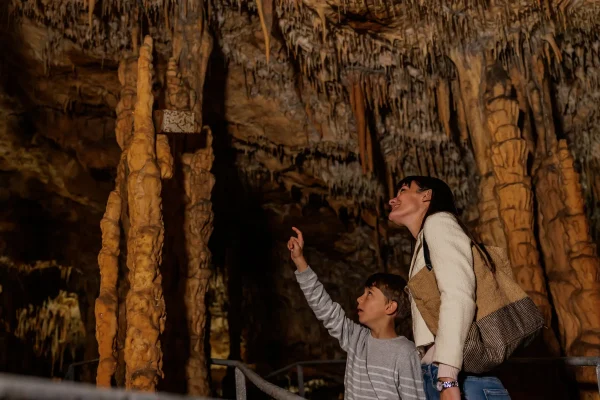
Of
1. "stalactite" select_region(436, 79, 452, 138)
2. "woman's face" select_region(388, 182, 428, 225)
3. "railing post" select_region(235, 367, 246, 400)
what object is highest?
"stalactite" select_region(436, 79, 452, 138)

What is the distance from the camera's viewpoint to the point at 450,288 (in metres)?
1.64

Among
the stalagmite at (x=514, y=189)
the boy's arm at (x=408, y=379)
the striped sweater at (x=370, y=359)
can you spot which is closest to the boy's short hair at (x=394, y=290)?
the striped sweater at (x=370, y=359)

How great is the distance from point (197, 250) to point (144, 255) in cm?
139

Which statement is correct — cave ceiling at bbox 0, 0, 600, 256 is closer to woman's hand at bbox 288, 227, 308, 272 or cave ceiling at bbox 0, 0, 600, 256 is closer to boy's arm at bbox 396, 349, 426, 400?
woman's hand at bbox 288, 227, 308, 272

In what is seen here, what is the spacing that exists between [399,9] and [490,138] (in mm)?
2101

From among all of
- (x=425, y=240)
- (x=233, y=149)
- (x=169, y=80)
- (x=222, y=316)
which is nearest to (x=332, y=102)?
(x=233, y=149)

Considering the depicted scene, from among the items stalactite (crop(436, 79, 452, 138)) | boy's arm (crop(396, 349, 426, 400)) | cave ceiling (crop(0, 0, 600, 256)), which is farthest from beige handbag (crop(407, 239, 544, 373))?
stalactite (crop(436, 79, 452, 138))

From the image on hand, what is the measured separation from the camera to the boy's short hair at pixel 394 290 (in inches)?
99.0

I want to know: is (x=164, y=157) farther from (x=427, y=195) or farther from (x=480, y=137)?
(x=480, y=137)

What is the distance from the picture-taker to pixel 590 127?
32.5ft

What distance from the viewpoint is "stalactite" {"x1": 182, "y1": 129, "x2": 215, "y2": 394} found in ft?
19.0

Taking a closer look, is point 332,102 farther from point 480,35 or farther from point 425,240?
point 425,240

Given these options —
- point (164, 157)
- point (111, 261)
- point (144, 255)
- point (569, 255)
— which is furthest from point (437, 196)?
point (569, 255)

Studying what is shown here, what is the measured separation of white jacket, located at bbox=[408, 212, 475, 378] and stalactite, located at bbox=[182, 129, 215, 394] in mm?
4407
